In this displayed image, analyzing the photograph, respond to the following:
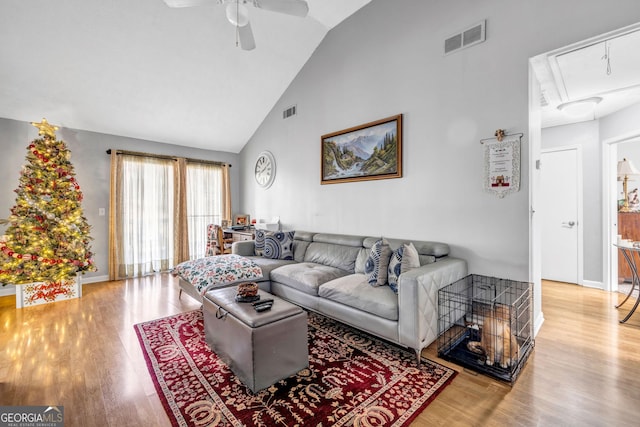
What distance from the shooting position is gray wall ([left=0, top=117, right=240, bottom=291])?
4047 mm

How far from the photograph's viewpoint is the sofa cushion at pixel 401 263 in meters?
2.51

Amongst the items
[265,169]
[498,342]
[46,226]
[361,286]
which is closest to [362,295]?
[361,286]

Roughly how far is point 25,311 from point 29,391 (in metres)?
2.22

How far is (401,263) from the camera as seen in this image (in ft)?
8.32

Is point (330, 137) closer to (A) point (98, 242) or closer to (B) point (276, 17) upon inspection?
(B) point (276, 17)

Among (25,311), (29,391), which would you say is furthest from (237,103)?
(29,391)

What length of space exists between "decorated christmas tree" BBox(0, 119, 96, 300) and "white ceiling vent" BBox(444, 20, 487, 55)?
16.9ft

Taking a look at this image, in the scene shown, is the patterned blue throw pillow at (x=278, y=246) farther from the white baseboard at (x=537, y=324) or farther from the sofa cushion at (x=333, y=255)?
the white baseboard at (x=537, y=324)

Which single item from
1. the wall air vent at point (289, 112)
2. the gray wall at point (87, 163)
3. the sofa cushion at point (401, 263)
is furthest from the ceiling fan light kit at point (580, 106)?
the gray wall at point (87, 163)

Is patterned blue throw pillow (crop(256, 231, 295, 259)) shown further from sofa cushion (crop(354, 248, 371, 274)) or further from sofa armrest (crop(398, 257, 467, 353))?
sofa armrest (crop(398, 257, 467, 353))

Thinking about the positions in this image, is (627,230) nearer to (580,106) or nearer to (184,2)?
(580,106)

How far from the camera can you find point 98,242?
15.6ft

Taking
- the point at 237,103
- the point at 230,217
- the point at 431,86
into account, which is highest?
the point at 237,103

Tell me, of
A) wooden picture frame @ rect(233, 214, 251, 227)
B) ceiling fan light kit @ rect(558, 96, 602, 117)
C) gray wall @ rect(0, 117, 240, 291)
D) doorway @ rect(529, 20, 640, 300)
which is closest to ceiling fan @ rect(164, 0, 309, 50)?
doorway @ rect(529, 20, 640, 300)
